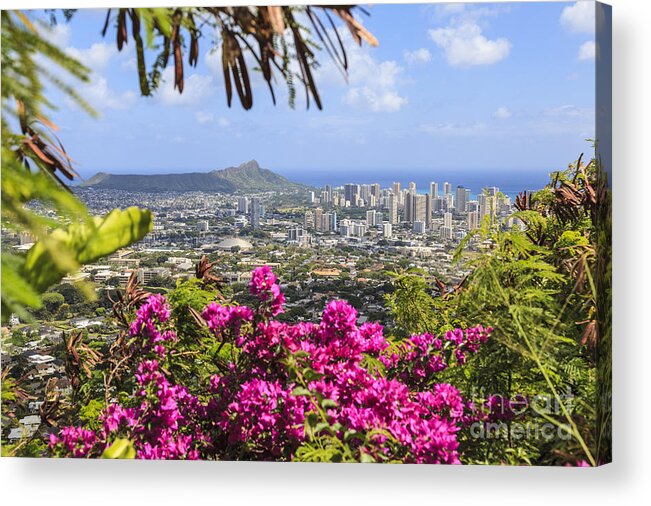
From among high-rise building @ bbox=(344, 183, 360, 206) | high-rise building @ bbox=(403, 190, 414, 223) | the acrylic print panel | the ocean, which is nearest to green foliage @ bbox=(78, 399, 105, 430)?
the acrylic print panel

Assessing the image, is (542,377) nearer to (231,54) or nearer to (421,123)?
(421,123)

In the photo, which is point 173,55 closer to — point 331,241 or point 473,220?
point 331,241

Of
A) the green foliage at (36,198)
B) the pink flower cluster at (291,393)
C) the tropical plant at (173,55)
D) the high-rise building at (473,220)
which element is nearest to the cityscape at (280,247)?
the high-rise building at (473,220)

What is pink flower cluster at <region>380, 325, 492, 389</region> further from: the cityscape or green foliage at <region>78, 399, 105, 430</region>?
green foliage at <region>78, 399, 105, 430</region>

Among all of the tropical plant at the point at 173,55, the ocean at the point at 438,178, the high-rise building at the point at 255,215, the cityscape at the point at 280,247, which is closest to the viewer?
the tropical plant at the point at 173,55

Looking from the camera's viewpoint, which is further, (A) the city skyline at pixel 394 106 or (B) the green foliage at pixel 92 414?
(B) the green foliage at pixel 92 414

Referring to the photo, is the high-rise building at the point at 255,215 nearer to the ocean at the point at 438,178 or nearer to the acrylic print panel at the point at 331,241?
the acrylic print panel at the point at 331,241

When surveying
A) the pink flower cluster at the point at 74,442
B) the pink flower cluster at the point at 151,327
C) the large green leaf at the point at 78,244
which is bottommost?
the pink flower cluster at the point at 74,442

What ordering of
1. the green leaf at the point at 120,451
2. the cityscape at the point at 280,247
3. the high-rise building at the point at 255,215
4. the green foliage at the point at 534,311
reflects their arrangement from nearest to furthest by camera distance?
the green leaf at the point at 120,451 < the green foliage at the point at 534,311 < the cityscape at the point at 280,247 < the high-rise building at the point at 255,215
